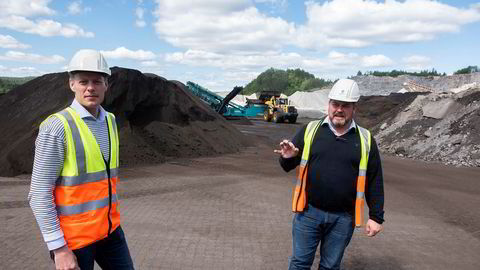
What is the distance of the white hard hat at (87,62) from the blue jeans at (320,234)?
1.78 m

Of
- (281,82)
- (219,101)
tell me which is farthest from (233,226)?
(281,82)

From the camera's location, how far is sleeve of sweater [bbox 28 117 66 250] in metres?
2.22

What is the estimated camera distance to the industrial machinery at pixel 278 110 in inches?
1328

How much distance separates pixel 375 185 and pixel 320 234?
1.79ft

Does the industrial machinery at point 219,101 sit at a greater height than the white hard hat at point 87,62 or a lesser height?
lesser

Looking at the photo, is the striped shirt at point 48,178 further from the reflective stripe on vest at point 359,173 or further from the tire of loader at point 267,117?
the tire of loader at point 267,117

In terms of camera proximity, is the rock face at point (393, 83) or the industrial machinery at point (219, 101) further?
the rock face at point (393, 83)

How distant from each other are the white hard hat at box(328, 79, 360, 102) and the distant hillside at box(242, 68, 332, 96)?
320 feet

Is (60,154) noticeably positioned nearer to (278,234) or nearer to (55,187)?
(55,187)

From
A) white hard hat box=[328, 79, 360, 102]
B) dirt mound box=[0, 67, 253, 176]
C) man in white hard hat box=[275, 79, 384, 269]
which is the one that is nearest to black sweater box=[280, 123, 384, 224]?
man in white hard hat box=[275, 79, 384, 269]

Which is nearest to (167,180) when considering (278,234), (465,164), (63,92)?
(278,234)

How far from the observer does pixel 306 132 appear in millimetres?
3316

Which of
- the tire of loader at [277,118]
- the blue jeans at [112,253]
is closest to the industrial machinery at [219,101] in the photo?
the tire of loader at [277,118]

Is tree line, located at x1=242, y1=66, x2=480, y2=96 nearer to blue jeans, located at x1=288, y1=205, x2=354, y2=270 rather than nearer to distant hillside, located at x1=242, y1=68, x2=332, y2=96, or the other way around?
distant hillside, located at x1=242, y1=68, x2=332, y2=96
